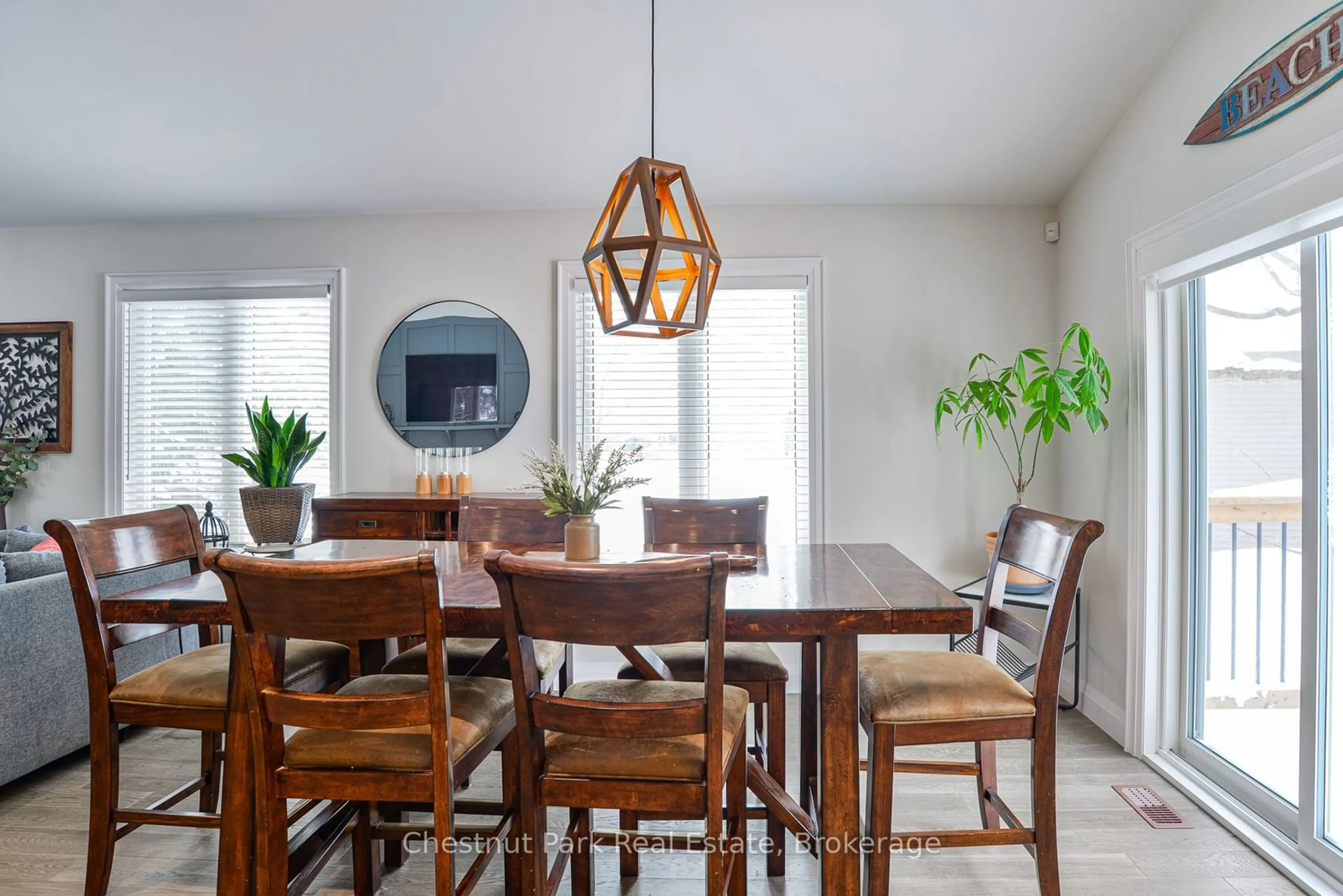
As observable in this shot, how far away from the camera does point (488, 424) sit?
3.86 metres

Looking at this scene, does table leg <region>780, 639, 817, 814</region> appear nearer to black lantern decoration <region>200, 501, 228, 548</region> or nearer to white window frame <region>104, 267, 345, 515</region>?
white window frame <region>104, 267, 345, 515</region>

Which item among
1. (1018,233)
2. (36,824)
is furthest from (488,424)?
(1018,233)

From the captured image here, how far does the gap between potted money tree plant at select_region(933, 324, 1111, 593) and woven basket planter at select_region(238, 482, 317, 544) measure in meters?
3.00

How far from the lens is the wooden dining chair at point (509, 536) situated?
2334mm

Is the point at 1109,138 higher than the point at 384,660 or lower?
higher

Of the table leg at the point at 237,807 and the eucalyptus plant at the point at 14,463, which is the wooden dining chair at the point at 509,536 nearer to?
the table leg at the point at 237,807

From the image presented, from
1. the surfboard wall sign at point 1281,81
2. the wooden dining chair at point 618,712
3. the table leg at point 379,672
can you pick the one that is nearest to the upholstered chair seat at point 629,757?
the wooden dining chair at point 618,712

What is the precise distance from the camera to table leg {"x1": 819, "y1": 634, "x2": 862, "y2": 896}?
1688 millimetres

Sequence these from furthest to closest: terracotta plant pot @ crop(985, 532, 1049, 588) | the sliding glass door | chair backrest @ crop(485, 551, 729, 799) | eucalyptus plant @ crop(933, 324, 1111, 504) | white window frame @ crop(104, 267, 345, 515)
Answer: white window frame @ crop(104, 267, 345, 515), terracotta plant pot @ crop(985, 532, 1049, 588), eucalyptus plant @ crop(933, 324, 1111, 504), the sliding glass door, chair backrest @ crop(485, 551, 729, 799)

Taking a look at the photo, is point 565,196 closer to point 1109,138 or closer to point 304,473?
point 304,473

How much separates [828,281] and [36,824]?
3.75m

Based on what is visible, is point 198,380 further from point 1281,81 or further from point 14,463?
point 1281,81

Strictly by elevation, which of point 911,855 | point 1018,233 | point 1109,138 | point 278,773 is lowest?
point 911,855

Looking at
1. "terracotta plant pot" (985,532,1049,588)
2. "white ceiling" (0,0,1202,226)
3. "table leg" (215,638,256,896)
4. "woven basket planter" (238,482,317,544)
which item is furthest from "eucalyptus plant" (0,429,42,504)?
"terracotta plant pot" (985,532,1049,588)
